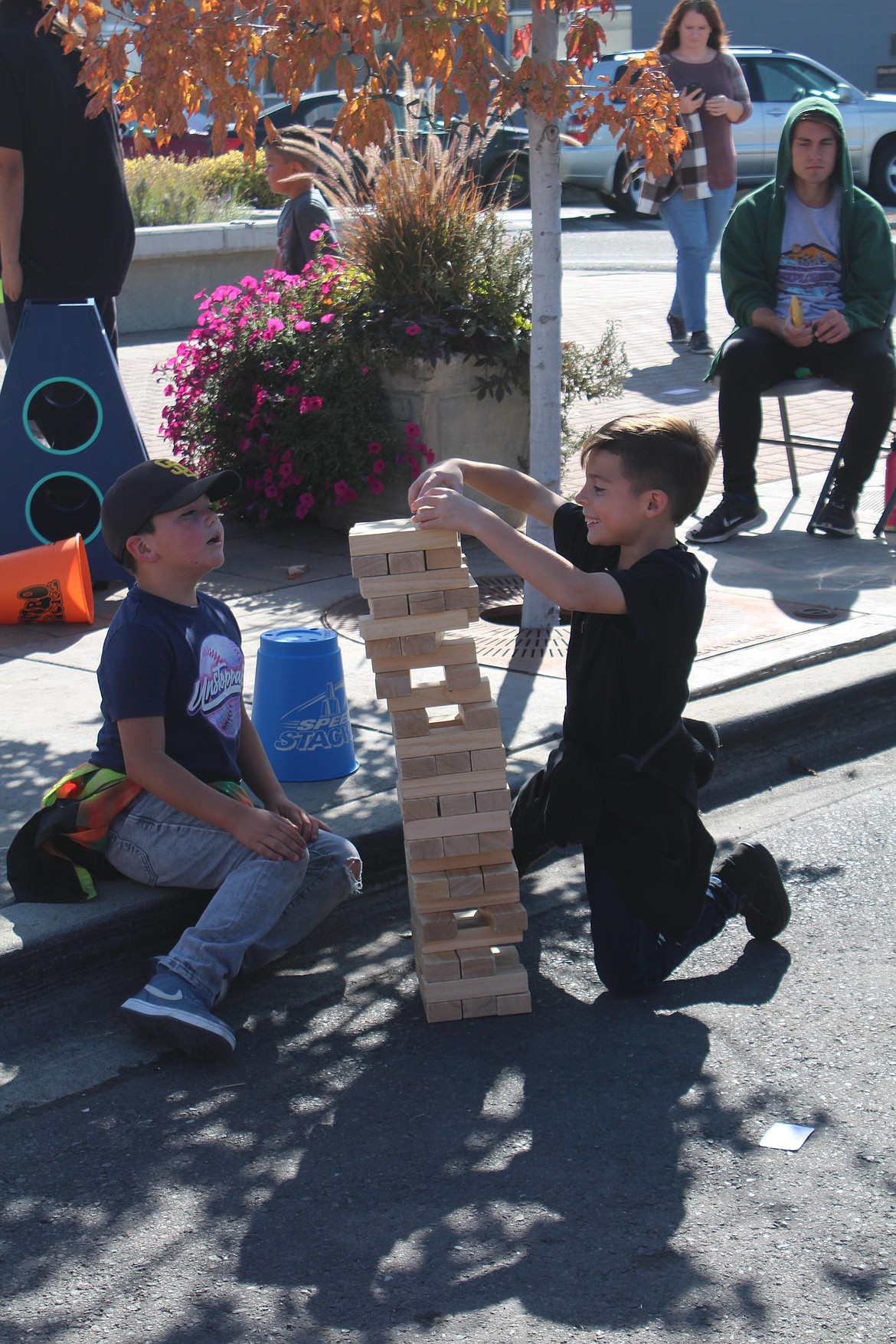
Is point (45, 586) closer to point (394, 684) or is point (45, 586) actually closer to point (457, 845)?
point (394, 684)

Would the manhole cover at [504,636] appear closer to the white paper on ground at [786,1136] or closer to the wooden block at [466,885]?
the wooden block at [466,885]

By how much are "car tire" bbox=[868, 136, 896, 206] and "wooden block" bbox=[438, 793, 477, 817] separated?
67.6ft

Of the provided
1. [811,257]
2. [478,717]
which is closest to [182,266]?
[811,257]

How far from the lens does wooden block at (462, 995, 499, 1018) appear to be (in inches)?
136

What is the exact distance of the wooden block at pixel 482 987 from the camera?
135 inches

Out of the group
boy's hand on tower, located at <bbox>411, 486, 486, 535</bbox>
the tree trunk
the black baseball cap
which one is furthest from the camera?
the tree trunk

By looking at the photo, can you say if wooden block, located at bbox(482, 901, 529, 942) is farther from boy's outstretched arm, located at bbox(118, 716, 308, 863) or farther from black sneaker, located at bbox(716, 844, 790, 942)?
black sneaker, located at bbox(716, 844, 790, 942)

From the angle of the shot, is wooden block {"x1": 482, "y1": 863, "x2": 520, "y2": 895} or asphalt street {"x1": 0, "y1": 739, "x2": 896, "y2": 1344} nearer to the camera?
asphalt street {"x1": 0, "y1": 739, "x2": 896, "y2": 1344}

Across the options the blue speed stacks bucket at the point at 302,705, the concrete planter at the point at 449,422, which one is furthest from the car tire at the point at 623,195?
the blue speed stacks bucket at the point at 302,705

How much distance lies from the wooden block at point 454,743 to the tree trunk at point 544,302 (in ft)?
7.38

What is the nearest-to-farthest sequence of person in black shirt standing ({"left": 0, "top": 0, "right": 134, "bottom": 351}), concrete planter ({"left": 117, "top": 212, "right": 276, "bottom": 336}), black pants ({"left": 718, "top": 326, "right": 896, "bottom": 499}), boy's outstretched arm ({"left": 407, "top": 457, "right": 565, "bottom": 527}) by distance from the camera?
boy's outstretched arm ({"left": 407, "top": 457, "right": 565, "bottom": 527}) → person in black shirt standing ({"left": 0, "top": 0, "right": 134, "bottom": 351}) → black pants ({"left": 718, "top": 326, "right": 896, "bottom": 499}) → concrete planter ({"left": 117, "top": 212, "right": 276, "bottom": 336})

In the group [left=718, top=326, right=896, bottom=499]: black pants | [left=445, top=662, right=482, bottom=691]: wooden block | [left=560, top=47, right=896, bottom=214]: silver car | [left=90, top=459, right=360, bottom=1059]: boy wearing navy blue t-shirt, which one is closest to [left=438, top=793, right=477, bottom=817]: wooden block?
[left=445, top=662, right=482, bottom=691]: wooden block

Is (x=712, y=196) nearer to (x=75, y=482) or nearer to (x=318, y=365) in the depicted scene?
(x=318, y=365)

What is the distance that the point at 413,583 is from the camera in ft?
11.1
